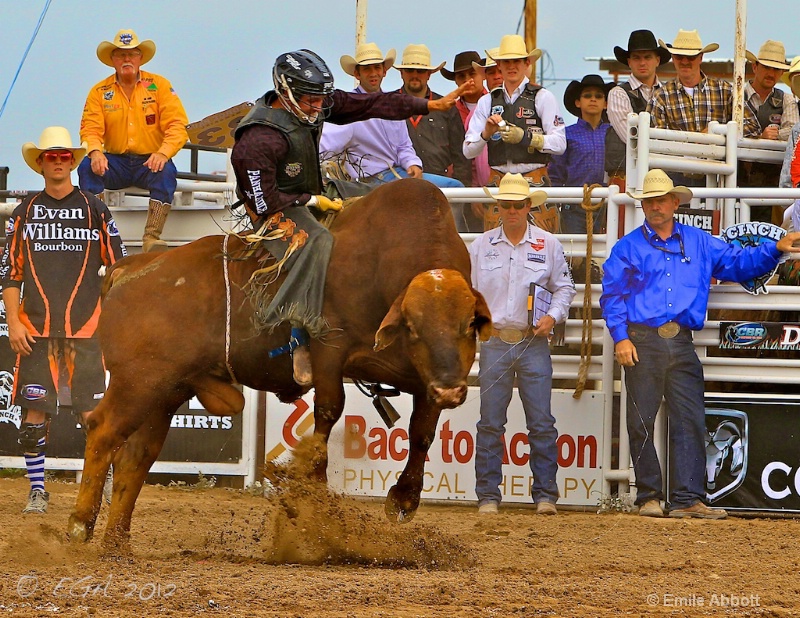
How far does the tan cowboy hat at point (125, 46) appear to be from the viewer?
948 centimetres

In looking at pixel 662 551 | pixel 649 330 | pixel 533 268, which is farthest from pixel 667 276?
pixel 662 551

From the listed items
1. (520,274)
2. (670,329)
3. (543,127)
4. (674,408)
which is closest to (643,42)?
(543,127)

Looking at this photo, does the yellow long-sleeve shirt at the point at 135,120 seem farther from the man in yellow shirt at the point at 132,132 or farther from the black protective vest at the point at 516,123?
the black protective vest at the point at 516,123

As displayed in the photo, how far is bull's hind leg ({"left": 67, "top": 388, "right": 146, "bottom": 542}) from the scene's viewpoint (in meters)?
6.64

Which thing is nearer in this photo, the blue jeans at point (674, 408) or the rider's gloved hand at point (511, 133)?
the blue jeans at point (674, 408)

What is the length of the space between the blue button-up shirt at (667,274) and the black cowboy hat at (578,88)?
2.56 m

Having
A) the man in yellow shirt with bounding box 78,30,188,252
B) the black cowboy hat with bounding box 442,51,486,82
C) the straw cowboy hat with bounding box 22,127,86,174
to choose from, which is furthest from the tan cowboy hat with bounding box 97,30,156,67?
the black cowboy hat with bounding box 442,51,486,82

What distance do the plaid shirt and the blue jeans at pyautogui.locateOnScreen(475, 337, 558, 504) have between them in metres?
2.18

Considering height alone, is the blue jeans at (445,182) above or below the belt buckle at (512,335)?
above

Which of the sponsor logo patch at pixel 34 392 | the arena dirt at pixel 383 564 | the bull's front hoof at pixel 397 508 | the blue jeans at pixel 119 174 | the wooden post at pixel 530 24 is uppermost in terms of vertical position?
the wooden post at pixel 530 24

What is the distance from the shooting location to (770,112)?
9.69 metres

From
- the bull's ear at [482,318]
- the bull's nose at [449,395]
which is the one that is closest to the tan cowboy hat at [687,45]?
the bull's ear at [482,318]

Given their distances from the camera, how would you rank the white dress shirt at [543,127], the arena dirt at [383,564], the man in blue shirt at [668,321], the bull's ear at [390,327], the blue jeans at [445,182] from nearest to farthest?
the arena dirt at [383,564] < the bull's ear at [390,327] < the man in blue shirt at [668,321] < the blue jeans at [445,182] < the white dress shirt at [543,127]

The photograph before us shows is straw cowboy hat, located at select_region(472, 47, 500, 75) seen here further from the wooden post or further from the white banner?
the wooden post
